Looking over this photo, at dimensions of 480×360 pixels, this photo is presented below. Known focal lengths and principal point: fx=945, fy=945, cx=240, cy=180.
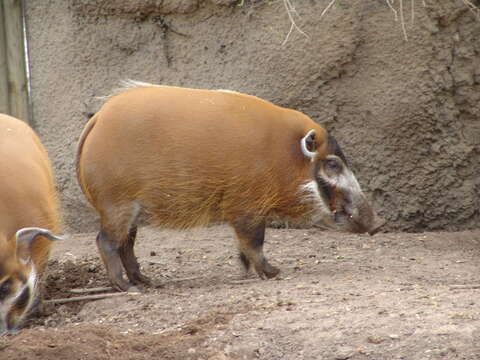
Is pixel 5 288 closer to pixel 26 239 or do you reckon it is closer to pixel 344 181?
pixel 26 239

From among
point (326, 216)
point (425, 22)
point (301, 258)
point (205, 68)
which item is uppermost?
point (425, 22)

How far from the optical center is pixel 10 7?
28.1 feet

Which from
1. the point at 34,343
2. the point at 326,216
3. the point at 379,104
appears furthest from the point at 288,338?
the point at 379,104

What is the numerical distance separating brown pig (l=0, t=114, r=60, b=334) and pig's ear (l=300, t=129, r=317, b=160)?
164cm

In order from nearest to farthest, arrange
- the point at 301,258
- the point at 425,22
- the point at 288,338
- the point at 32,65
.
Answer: the point at 288,338 → the point at 301,258 → the point at 425,22 → the point at 32,65

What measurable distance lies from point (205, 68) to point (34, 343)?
3807 millimetres

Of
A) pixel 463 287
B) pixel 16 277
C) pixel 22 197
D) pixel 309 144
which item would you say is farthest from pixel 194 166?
pixel 463 287

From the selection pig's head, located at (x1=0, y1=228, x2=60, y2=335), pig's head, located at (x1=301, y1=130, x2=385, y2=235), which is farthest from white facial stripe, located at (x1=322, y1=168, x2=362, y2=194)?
pig's head, located at (x1=0, y1=228, x2=60, y2=335)

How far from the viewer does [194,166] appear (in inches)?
237

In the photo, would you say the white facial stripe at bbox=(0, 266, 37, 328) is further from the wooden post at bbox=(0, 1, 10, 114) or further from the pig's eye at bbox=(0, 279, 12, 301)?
the wooden post at bbox=(0, 1, 10, 114)

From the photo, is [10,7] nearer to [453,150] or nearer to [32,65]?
[32,65]

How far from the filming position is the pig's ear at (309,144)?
20.3 ft

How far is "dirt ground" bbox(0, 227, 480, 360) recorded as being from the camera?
14.4 feet

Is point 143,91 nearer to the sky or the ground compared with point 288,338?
nearer to the sky
